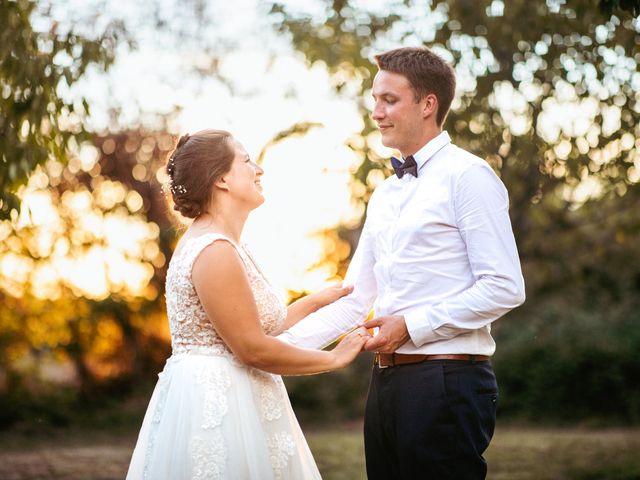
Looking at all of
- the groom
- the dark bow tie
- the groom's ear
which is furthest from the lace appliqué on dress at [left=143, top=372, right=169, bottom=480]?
the groom's ear

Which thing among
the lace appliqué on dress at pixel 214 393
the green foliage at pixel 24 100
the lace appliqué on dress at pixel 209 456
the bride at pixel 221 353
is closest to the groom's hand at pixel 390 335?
the bride at pixel 221 353

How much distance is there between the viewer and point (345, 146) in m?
6.36

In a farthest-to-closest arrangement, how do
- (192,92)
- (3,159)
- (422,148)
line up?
(192,92) < (3,159) < (422,148)

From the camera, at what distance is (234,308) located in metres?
A: 3.27

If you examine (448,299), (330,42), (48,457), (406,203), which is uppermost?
(330,42)

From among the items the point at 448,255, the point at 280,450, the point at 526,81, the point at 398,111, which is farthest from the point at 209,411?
the point at 526,81

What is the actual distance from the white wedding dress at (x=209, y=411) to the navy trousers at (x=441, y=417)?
45 centimetres

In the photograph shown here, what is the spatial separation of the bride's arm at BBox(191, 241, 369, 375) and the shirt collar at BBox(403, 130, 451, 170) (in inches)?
33.9

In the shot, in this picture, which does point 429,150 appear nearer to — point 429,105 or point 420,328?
point 429,105

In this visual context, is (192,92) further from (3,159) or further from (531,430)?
(3,159)

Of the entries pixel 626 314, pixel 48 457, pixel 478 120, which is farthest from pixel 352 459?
pixel 626 314

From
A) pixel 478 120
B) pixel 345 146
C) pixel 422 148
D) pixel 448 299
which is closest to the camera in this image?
pixel 448 299

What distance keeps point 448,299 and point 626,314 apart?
1281 cm

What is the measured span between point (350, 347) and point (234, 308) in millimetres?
585
